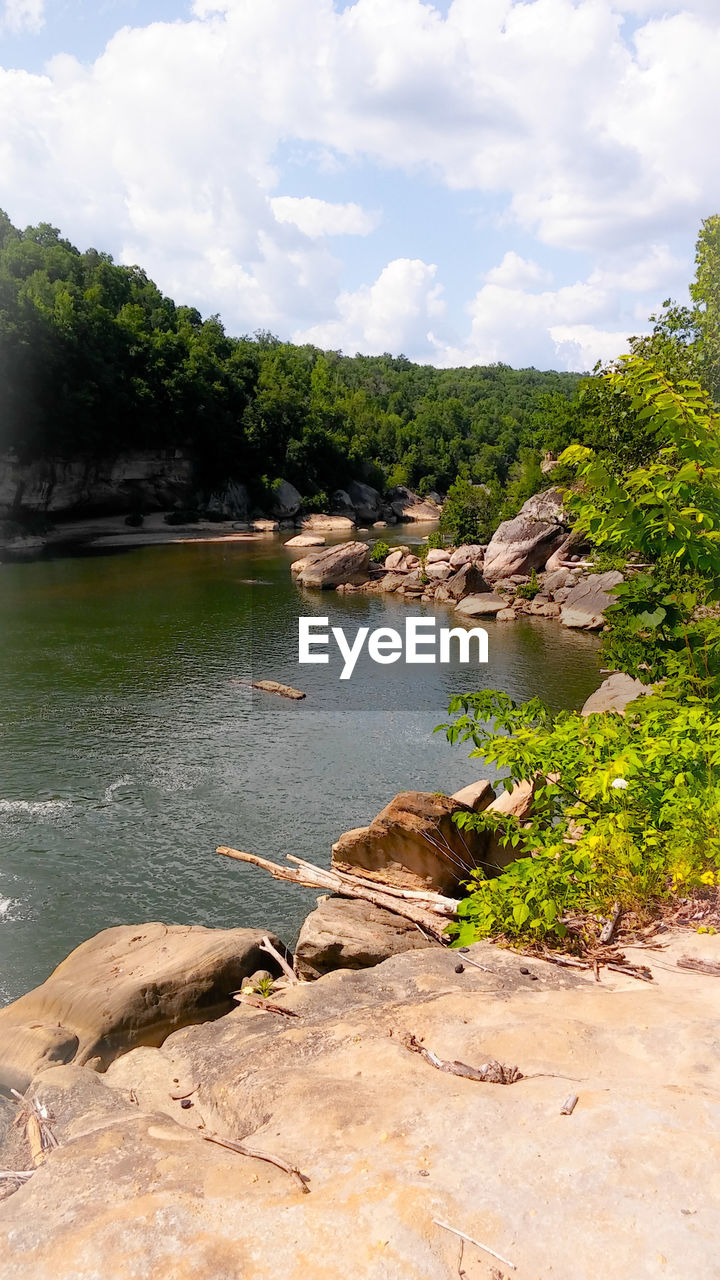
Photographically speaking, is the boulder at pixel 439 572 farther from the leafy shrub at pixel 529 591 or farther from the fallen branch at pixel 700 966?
the fallen branch at pixel 700 966

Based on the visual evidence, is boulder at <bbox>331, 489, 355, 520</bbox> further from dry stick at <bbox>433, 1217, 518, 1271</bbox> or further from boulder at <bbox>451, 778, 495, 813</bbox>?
dry stick at <bbox>433, 1217, 518, 1271</bbox>

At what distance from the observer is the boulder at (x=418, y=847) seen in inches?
512

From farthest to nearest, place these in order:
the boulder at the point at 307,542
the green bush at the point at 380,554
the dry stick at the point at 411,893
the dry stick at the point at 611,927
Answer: the boulder at the point at 307,542, the green bush at the point at 380,554, the dry stick at the point at 411,893, the dry stick at the point at 611,927

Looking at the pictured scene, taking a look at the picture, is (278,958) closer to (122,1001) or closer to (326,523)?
(122,1001)

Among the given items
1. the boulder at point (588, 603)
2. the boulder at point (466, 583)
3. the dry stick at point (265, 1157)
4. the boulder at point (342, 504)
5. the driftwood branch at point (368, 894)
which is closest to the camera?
the dry stick at point (265, 1157)

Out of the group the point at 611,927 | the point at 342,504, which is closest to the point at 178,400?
the point at 342,504

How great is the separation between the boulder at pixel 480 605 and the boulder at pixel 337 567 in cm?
797

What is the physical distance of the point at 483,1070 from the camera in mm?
5375

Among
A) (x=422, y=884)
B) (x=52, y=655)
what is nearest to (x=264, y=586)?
(x=52, y=655)

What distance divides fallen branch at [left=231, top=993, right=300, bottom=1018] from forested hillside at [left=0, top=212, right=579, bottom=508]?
134ft

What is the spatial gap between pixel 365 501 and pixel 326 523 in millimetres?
13375

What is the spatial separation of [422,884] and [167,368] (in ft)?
226

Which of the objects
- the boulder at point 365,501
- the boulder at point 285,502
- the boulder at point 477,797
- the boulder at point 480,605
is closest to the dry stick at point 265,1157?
the boulder at point 477,797

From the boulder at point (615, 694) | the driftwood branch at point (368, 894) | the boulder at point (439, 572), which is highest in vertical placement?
the boulder at point (439, 572)
